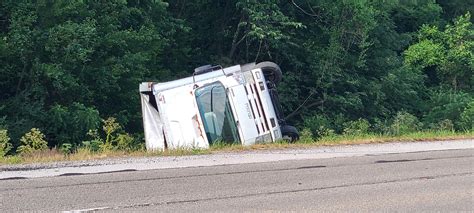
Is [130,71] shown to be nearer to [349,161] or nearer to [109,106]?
[109,106]

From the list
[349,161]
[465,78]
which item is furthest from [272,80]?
[465,78]

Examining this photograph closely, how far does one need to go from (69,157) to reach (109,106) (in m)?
9.41

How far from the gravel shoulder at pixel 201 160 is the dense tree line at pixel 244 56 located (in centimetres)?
652

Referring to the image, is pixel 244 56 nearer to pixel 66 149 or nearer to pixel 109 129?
pixel 109 129

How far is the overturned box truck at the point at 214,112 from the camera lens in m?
12.1

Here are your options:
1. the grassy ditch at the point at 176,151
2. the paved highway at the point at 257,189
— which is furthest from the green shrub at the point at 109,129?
the paved highway at the point at 257,189

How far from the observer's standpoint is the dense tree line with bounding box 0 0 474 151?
16906 millimetres

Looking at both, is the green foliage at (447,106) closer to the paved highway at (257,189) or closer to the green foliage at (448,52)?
the green foliage at (448,52)

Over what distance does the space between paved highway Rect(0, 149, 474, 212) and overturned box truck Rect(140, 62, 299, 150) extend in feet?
8.72

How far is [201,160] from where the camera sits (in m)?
9.69

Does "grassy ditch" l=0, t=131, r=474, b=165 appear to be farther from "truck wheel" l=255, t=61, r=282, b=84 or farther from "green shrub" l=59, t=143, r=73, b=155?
"truck wheel" l=255, t=61, r=282, b=84

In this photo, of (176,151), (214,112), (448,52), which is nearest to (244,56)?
(448,52)

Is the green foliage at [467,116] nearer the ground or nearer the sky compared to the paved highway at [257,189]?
nearer the ground

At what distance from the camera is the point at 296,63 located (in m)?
24.2
